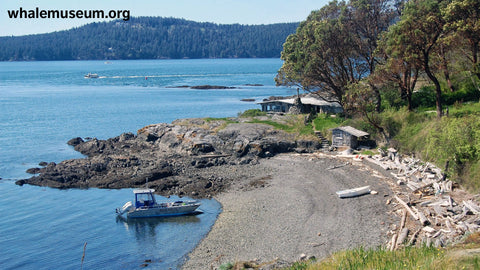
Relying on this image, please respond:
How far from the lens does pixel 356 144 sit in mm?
41250

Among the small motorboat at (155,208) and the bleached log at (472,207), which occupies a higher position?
the bleached log at (472,207)

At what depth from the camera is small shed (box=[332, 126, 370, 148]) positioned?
40.6 metres

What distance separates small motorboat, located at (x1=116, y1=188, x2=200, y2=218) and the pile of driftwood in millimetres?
12943

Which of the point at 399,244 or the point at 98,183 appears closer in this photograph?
the point at 399,244

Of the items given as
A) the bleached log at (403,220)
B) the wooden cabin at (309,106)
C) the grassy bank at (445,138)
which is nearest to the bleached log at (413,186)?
the grassy bank at (445,138)

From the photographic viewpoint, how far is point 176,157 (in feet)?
142

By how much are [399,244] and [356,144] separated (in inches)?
782

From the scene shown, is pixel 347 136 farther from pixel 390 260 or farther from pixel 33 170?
pixel 33 170

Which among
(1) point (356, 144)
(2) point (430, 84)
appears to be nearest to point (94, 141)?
(1) point (356, 144)

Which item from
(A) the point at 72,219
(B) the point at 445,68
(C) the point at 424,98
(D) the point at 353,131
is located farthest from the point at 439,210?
(A) the point at 72,219

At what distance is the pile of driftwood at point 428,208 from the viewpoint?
73.9ft

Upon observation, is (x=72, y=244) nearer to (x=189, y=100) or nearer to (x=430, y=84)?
(x=430, y=84)

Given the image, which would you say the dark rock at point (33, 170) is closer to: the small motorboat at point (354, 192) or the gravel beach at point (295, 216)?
the gravel beach at point (295, 216)

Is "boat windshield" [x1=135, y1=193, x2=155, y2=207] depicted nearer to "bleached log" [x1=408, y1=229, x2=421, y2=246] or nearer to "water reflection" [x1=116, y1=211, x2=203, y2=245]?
"water reflection" [x1=116, y1=211, x2=203, y2=245]
